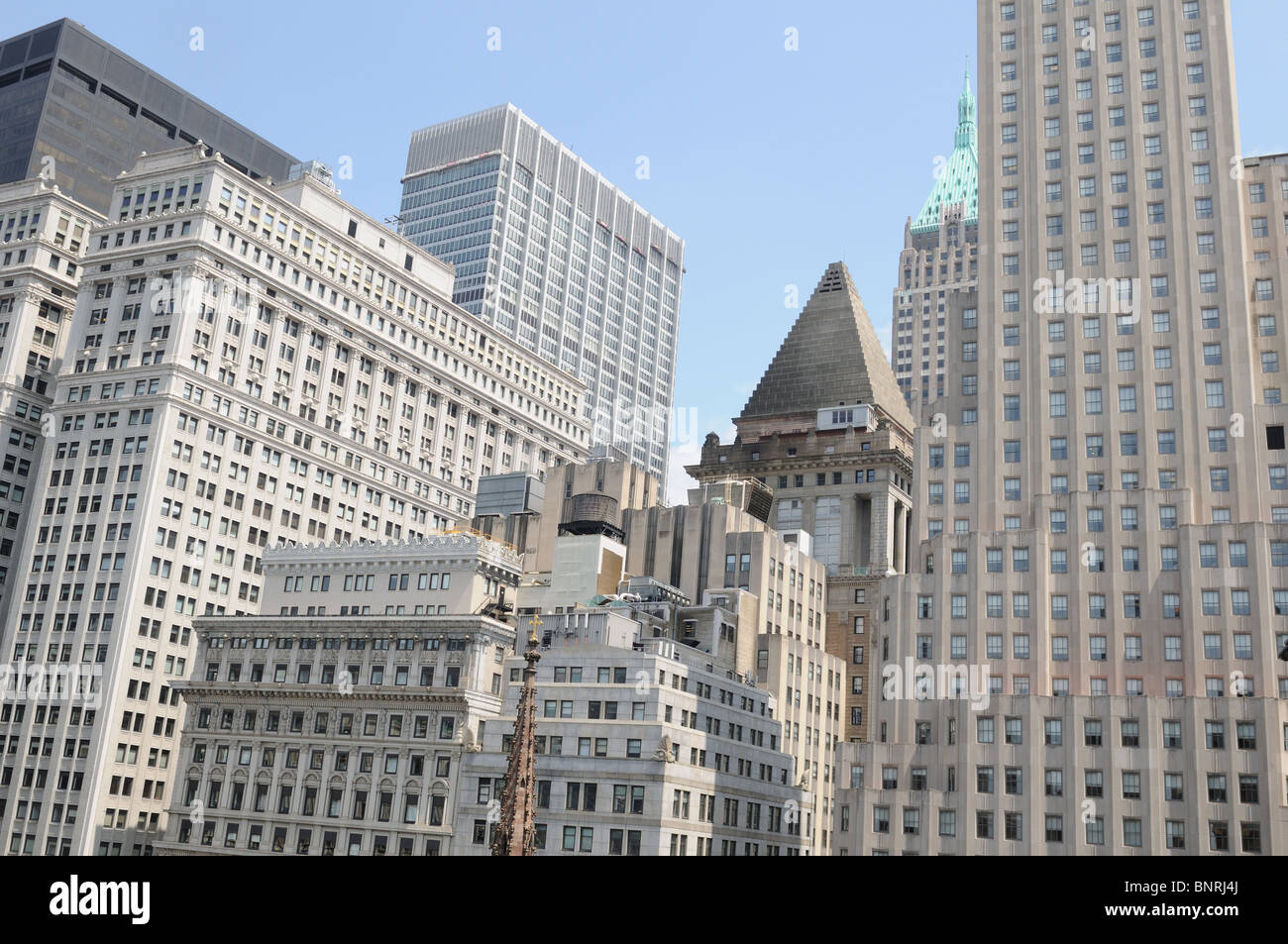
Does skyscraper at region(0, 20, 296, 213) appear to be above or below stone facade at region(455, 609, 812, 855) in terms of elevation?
above

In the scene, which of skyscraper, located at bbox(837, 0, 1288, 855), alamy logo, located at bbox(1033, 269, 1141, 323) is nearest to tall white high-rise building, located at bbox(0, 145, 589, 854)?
skyscraper, located at bbox(837, 0, 1288, 855)

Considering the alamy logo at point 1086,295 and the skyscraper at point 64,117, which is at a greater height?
the skyscraper at point 64,117

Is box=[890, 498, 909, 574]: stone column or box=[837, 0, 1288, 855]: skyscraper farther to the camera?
box=[890, 498, 909, 574]: stone column

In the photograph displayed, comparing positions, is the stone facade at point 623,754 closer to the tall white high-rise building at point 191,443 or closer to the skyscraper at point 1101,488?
the skyscraper at point 1101,488

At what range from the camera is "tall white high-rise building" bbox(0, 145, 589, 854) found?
134 m

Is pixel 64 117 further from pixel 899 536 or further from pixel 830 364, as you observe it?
pixel 899 536

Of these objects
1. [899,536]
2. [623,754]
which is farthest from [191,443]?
[899,536]

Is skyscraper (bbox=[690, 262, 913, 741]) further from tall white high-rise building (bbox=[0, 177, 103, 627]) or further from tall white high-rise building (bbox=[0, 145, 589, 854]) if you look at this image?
tall white high-rise building (bbox=[0, 177, 103, 627])

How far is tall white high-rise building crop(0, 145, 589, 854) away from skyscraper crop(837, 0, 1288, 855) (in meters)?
73.8

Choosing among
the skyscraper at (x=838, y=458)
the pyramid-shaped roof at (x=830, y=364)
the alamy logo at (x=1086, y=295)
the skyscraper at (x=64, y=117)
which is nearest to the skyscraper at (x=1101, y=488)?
the alamy logo at (x=1086, y=295)
